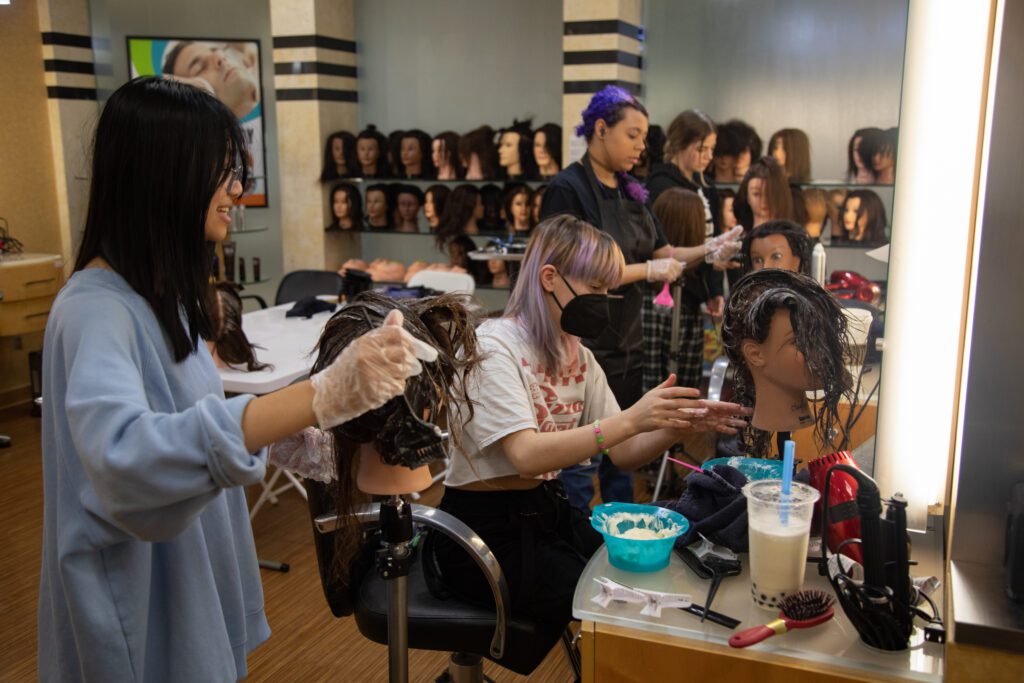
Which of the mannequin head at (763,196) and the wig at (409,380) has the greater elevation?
the mannequin head at (763,196)

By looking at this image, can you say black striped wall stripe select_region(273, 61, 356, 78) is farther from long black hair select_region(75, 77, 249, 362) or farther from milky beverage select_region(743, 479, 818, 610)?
milky beverage select_region(743, 479, 818, 610)

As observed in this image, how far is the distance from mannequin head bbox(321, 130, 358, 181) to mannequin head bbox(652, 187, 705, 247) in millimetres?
3197

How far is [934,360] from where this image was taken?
4.85ft

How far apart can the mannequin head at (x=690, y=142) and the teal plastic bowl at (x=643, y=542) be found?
9.26ft

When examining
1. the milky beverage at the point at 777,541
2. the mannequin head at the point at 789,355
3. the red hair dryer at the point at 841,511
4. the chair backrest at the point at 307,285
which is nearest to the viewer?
the milky beverage at the point at 777,541

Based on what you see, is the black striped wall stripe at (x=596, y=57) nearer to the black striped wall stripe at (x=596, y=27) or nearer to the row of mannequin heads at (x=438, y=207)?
the black striped wall stripe at (x=596, y=27)

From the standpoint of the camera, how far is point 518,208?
5973 millimetres

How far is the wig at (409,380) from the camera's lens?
143 cm

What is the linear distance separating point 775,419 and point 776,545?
370 mm

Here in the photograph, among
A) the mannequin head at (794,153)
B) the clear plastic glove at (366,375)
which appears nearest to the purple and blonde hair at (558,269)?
the clear plastic glove at (366,375)

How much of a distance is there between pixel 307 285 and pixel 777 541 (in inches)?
173

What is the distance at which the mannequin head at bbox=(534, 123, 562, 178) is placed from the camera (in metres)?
5.86

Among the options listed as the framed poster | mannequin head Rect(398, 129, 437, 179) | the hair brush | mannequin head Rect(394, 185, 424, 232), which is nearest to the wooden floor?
the hair brush

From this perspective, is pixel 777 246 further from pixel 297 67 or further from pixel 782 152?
pixel 297 67
